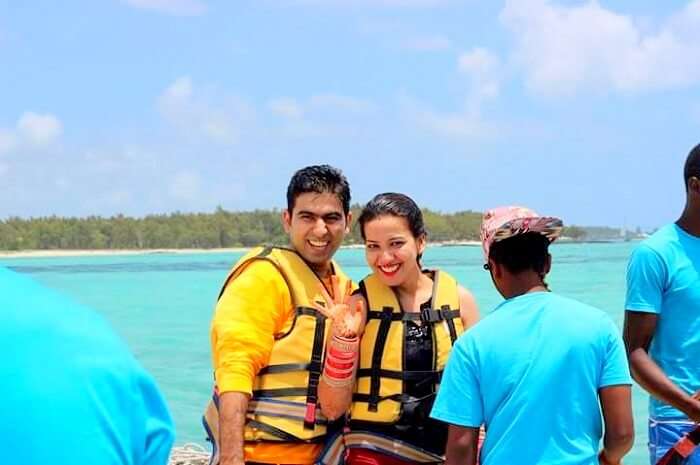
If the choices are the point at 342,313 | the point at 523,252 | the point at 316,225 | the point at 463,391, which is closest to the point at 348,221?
the point at 316,225

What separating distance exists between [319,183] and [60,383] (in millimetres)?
1929

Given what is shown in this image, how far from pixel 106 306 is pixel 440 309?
35062 mm

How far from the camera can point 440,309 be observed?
9.30 ft

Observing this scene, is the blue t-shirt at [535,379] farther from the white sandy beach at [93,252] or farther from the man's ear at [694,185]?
the white sandy beach at [93,252]

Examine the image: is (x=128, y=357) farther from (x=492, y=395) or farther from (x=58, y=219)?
(x=58, y=219)

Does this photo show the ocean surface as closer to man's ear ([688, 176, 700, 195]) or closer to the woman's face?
the woman's face

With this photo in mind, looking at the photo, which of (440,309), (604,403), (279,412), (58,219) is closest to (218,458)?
(279,412)

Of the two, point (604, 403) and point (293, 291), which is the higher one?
point (293, 291)

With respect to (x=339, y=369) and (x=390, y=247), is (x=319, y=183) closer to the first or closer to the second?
(x=390, y=247)

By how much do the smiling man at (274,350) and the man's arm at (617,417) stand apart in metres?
0.92

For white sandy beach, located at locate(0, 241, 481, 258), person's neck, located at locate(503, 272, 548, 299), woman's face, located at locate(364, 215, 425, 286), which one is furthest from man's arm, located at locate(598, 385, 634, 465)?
white sandy beach, located at locate(0, 241, 481, 258)

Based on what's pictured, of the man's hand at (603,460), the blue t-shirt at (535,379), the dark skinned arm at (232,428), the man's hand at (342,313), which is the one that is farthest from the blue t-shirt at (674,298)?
the dark skinned arm at (232,428)

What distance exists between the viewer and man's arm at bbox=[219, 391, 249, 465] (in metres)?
2.67

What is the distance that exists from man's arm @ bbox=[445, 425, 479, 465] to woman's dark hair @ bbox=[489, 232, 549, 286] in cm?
40
